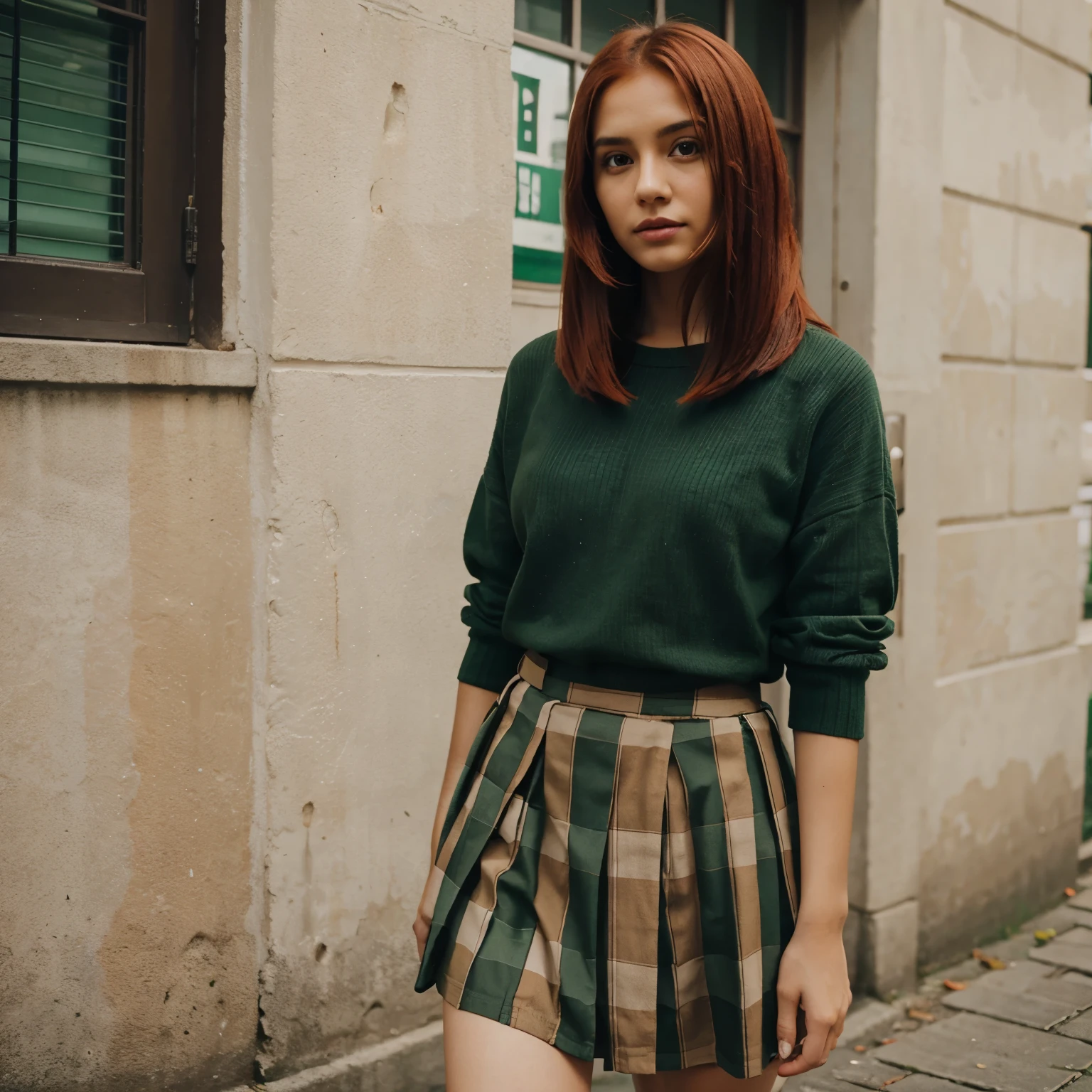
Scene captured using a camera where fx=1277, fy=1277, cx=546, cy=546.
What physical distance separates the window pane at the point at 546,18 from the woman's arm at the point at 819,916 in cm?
238

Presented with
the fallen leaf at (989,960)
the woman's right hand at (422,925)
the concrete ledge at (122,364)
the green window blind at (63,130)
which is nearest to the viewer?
the woman's right hand at (422,925)

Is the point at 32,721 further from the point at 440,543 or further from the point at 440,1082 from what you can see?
the point at 440,1082

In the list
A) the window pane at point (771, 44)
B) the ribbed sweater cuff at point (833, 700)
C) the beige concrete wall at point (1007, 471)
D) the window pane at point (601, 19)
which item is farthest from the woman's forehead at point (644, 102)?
the beige concrete wall at point (1007, 471)

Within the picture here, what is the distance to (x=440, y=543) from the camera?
3023mm

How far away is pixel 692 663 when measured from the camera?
5.76 feet

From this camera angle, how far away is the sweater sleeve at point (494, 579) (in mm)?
2064

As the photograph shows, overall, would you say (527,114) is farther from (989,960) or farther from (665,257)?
(989,960)

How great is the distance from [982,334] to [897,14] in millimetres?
1130

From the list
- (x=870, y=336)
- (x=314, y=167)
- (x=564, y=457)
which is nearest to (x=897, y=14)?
(x=870, y=336)

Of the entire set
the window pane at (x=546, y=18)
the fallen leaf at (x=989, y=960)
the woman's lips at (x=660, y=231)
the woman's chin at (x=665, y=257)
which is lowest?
the fallen leaf at (x=989, y=960)

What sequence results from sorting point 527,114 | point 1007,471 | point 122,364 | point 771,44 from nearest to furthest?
1. point 122,364
2. point 527,114
3. point 771,44
4. point 1007,471

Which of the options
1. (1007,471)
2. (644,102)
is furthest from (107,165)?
(1007,471)

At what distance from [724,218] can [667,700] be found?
0.68m

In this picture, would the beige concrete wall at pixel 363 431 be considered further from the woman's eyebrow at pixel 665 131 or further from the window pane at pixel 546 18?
the woman's eyebrow at pixel 665 131
